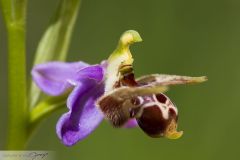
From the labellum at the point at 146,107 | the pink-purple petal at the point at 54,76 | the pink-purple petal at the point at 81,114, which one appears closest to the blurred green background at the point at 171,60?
the pink-purple petal at the point at 54,76

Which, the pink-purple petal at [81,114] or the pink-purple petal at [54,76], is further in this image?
the pink-purple petal at [54,76]

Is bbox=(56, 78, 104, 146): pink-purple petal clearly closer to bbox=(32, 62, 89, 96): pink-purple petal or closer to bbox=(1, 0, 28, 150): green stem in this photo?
bbox=(32, 62, 89, 96): pink-purple petal

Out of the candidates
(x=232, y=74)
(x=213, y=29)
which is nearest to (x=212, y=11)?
(x=213, y=29)

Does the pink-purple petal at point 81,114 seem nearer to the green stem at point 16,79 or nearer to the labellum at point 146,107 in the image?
the labellum at point 146,107

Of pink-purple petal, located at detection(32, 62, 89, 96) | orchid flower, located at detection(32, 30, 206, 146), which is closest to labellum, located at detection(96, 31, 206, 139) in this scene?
orchid flower, located at detection(32, 30, 206, 146)

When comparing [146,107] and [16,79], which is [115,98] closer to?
[146,107]
